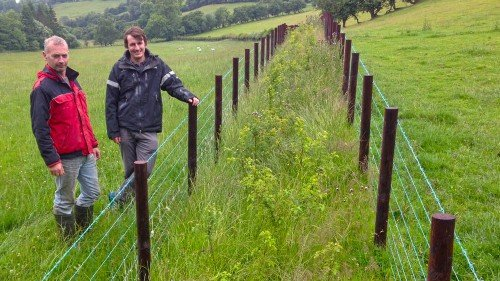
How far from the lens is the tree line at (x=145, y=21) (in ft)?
237

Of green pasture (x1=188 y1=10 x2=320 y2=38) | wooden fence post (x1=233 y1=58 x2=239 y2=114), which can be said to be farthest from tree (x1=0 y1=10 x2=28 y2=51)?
wooden fence post (x1=233 y1=58 x2=239 y2=114)

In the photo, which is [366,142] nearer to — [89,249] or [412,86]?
[89,249]

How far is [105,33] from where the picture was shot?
8519 centimetres

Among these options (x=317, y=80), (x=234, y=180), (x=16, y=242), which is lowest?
(x=16, y=242)

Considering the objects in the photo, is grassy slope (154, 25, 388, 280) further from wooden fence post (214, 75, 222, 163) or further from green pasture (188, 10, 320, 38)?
green pasture (188, 10, 320, 38)

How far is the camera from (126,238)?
172 inches

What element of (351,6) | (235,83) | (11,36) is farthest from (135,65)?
(11,36)

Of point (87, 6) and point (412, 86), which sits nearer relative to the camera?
point (412, 86)

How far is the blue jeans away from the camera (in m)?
4.36

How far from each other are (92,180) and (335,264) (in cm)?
242

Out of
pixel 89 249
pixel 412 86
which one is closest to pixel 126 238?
pixel 89 249

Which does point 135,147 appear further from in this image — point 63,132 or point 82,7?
point 82,7

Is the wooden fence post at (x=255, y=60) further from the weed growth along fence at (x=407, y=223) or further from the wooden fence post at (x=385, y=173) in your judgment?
the wooden fence post at (x=385, y=173)

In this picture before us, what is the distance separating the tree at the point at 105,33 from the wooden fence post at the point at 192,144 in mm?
85414
